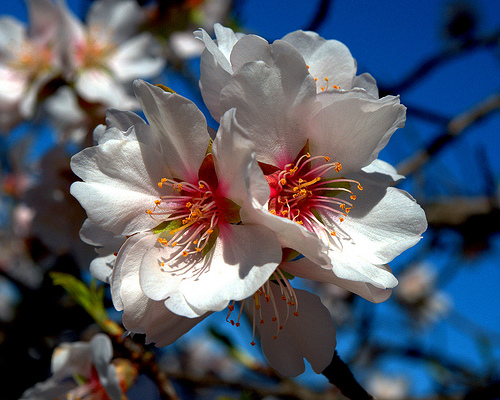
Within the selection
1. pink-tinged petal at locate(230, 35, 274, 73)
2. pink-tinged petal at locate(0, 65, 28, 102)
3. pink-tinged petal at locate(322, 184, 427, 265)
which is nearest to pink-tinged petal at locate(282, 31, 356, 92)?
pink-tinged petal at locate(230, 35, 274, 73)

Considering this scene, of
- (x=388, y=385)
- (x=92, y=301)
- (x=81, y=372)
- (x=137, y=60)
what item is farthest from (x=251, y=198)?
(x=388, y=385)

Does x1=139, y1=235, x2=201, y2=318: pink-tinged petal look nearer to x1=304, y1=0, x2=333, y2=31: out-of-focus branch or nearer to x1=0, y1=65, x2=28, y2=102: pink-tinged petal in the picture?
x1=304, y1=0, x2=333, y2=31: out-of-focus branch

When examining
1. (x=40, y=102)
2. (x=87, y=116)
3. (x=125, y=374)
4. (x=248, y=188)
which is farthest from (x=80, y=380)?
(x=40, y=102)

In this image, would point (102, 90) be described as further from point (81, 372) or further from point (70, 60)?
point (81, 372)

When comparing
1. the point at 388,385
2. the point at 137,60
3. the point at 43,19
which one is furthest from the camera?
the point at 388,385

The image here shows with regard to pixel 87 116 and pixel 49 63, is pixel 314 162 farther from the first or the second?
pixel 49 63

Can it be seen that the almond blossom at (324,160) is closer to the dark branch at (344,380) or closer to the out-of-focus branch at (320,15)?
the dark branch at (344,380)
